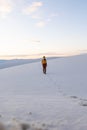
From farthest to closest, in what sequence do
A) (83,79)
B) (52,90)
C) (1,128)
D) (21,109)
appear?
(83,79)
(52,90)
(21,109)
(1,128)

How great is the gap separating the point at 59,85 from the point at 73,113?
42.8 ft

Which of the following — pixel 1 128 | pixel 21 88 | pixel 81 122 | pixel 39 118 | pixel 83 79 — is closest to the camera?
pixel 1 128

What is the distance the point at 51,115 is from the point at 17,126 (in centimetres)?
125

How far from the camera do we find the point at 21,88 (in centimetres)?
1948

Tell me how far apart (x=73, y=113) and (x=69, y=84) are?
13.5 m

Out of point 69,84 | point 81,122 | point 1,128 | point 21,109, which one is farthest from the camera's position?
point 69,84

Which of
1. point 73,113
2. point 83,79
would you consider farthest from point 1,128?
point 83,79

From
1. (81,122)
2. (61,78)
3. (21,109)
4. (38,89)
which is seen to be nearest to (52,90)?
(38,89)

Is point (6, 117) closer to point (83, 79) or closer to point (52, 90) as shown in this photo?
point (52, 90)

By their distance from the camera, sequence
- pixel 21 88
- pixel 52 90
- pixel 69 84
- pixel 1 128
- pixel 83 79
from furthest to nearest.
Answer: pixel 83 79 → pixel 69 84 → pixel 21 88 → pixel 52 90 → pixel 1 128

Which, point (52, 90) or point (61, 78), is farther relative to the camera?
point (61, 78)

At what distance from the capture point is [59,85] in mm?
20344

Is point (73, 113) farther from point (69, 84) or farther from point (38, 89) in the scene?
point (69, 84)

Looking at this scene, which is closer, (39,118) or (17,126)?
(17,126)
